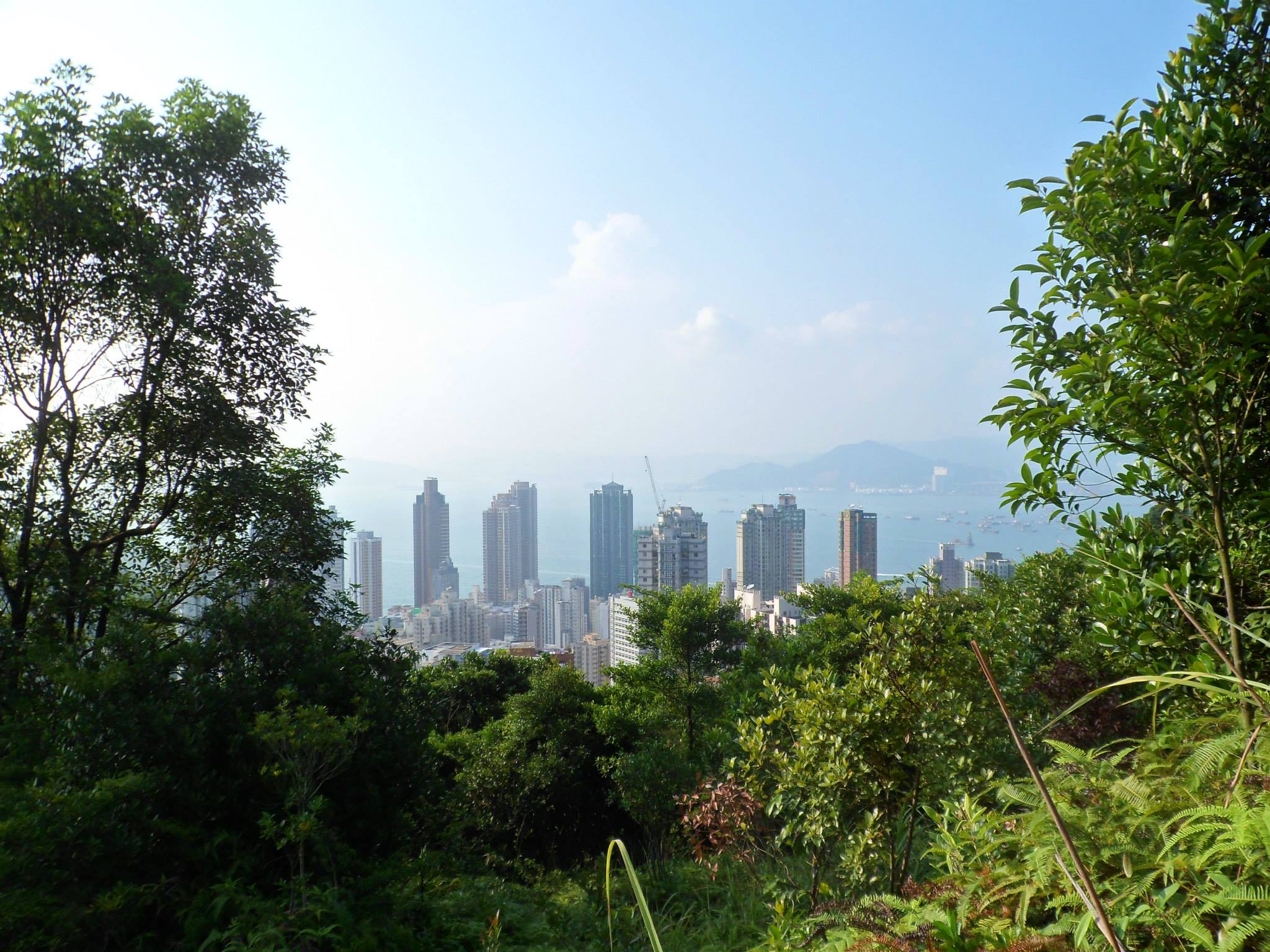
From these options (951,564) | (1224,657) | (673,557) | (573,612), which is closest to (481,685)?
(1224,657)

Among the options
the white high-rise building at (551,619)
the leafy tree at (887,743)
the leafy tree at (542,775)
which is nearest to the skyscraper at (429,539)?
the white high-rise building at (551,619)

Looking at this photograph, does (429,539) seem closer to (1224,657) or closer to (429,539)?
(429,539)

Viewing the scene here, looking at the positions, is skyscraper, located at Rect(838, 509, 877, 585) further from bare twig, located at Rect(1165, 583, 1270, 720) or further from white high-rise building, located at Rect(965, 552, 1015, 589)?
bare twig, located at Rect(1165, 583, 1270, 720)

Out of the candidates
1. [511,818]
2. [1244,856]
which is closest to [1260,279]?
[1244,856]

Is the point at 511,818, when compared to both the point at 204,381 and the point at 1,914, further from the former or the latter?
the point at 1,914

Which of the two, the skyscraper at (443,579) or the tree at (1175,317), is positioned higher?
the tree at (1175,317)

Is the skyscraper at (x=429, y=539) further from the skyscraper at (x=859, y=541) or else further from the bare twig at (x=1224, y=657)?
the bare twig at (x=1224, y=657)
